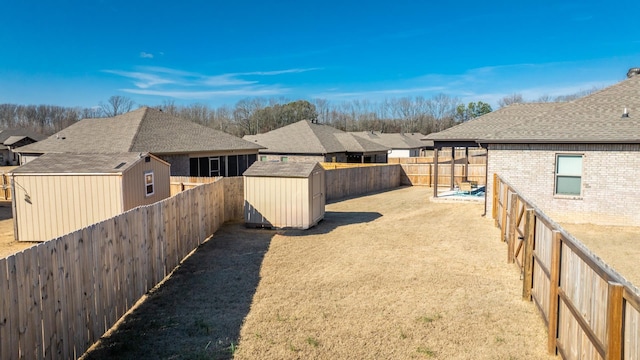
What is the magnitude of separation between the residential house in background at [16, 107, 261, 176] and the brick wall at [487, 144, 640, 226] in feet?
46.1

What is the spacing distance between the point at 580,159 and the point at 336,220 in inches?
328

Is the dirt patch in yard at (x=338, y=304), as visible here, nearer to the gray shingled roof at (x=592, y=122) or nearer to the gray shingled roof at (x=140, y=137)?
the gray shingled roof at (x=592, y=122)

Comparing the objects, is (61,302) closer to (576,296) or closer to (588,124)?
(576,296)

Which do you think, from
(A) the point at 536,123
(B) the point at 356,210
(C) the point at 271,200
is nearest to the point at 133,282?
(C) the point at 271,200

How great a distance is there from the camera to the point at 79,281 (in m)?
5.42

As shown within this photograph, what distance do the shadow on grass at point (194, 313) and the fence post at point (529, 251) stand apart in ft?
14.8

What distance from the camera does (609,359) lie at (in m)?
3.72

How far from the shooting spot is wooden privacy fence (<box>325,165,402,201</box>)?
72.8 feet

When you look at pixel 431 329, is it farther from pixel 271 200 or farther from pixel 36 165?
pixel 36 165

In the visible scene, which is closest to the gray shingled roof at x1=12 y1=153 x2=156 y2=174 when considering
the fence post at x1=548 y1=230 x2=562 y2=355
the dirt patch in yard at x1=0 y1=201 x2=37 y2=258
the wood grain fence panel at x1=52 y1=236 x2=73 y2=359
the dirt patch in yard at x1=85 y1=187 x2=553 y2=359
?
the dirt patch in yard at x1=0 y1=201 x2=37 y2=258

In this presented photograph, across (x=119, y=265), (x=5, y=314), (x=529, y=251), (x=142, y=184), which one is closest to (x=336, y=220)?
(x=142, y=184)

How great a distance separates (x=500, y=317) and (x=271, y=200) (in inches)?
344

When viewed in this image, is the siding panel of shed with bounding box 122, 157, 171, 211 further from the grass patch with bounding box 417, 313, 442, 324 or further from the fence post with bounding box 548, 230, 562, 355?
the fence post with bounding box 548, 230, 562, 355

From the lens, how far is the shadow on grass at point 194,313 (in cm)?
572
